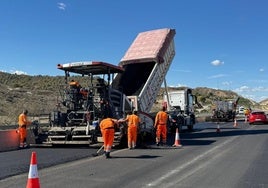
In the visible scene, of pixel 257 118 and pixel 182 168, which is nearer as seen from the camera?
pixel 182 168

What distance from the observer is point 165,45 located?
1970 centimetres

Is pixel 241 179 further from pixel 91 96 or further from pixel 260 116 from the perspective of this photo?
pixel 260 116

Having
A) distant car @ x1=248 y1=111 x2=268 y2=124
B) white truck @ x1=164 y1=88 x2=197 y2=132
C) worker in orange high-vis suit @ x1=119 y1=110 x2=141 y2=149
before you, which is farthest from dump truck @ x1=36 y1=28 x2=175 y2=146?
distant car @ x1=248 y1=111 x2=268 y2=124

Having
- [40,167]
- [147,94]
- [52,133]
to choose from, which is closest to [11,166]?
[40,167]

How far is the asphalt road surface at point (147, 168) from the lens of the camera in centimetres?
825

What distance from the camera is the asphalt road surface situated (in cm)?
825

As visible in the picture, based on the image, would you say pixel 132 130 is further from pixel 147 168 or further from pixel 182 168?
pixel 182 168

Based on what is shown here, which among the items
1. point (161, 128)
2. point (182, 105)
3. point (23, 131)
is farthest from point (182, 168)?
point (182, 105)

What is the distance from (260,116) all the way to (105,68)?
21911 millimetres

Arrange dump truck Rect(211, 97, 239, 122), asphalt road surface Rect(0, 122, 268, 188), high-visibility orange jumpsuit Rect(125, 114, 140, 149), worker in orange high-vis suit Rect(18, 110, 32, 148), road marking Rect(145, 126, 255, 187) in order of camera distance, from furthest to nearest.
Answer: dump truck Rect(211, 97, 239, 122) < worker in orange high-vis suit Rect(18, 110, 32, 148) < high-visibility orange jumpsuit Rect(125, 114, 140, 149) < asphalt road surface Rect(0, 122, 268, 188) < road marking Rect(145, 126, 255, 187)

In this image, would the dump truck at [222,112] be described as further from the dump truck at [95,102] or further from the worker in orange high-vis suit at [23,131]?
the worker in orange high-vis suit at [23,131]

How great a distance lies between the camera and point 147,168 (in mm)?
10047

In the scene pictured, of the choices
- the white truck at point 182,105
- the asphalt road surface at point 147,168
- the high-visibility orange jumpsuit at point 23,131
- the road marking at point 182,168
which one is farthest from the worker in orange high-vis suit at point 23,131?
the white truck at point 182,105

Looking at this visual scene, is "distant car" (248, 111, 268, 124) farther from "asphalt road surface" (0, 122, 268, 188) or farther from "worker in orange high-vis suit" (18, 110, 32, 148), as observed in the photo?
"worker in orange high-vis suit" (18, 110, 32, 148)
